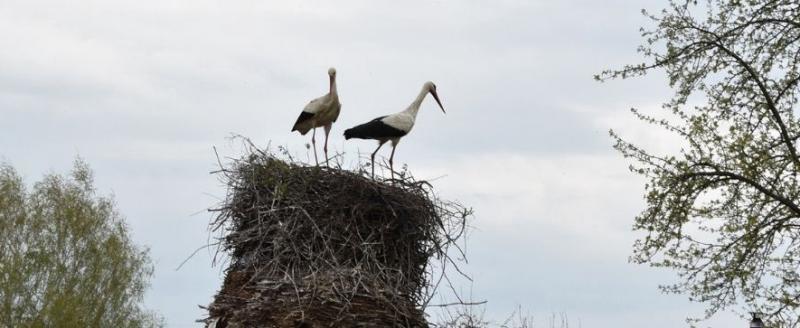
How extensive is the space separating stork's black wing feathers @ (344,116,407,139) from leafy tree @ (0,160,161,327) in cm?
1189

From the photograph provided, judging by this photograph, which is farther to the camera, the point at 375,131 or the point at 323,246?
the point at 375,131

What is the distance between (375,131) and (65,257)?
43.3 feet

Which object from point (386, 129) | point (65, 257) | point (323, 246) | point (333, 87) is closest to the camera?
point (323, 246)

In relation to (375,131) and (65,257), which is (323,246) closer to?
(375,131)

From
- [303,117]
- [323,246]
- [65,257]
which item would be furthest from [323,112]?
[65,257]

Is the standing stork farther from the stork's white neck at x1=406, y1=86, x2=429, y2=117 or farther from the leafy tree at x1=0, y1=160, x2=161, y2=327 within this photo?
the leafy tree at x1=0, y1=160, x2=161, y2=327

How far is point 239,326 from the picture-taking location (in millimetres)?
10438

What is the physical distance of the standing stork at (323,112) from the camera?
12711 mm

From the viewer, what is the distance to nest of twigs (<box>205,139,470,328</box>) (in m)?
10.4

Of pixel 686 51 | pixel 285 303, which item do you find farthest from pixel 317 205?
pixel 686 51

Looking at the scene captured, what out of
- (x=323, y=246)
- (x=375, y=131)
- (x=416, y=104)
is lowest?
(x=323, y=246)

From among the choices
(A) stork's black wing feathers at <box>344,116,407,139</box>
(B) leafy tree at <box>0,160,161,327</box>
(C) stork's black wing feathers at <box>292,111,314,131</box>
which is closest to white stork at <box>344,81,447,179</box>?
(A) stork's black wing feathers at <box>344,116,407,139</box>

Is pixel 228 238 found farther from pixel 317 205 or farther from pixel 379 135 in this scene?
pixel 379 135

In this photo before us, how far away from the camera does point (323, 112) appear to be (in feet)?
41.8
